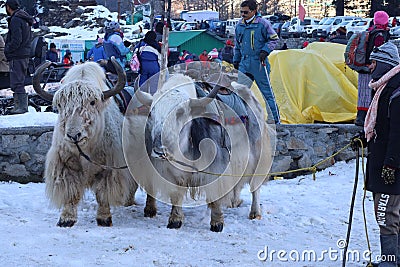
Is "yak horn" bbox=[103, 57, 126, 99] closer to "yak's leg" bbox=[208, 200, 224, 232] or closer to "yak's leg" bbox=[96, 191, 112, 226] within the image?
"yak's leg" bbox=[96, 191, 112, 226]

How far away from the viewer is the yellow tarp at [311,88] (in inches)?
401

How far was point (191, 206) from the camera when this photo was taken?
251 inches

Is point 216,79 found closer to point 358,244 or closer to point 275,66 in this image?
point 358,244

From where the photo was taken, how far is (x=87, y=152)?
5.62 meters

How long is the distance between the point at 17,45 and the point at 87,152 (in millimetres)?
3890

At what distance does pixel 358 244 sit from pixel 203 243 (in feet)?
4.39

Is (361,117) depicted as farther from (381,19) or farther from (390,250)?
(390,250)

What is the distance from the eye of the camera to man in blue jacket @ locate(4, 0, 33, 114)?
8.85 m

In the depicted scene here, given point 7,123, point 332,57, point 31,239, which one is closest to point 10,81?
point 7,123

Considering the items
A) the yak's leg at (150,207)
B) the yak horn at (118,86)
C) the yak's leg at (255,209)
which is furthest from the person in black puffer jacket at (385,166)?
the yak's leg at (150,207)

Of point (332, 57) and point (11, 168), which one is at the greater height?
point (332, 57)

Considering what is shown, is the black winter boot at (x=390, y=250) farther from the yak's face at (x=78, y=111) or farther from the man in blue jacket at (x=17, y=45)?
the man in blue jacket at (x=17, y=45)

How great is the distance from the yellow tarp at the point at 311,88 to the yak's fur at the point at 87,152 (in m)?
4.66

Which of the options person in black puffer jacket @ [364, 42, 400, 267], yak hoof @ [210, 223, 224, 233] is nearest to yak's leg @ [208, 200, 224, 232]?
yak hoof @ [210, 223, 224, 233]
